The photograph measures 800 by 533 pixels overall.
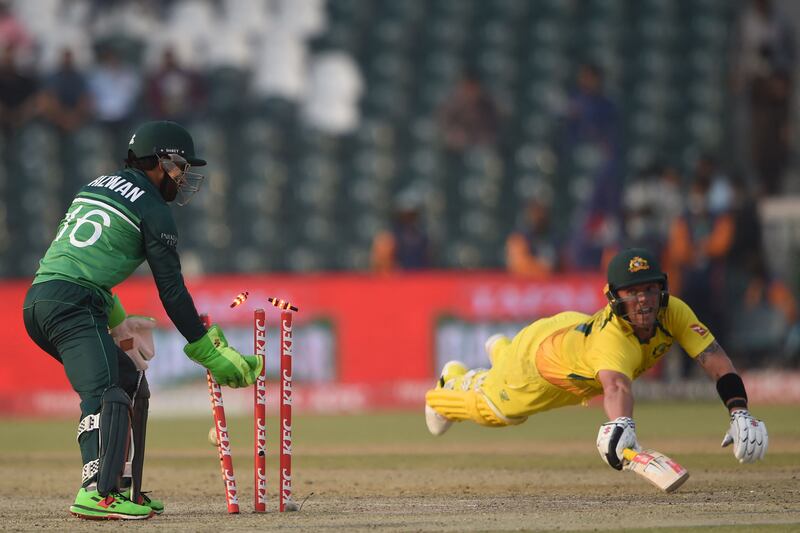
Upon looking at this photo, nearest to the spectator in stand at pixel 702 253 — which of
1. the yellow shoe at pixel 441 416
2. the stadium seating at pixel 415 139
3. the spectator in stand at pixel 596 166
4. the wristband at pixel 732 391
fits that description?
the spectator in stand at pixel 596 166

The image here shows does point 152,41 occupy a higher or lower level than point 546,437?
→ higher

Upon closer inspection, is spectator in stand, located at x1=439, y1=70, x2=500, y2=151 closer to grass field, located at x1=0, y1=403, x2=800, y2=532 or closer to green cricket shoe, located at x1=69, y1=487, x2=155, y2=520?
grass field, located at x1=0, y1=403, x2=800, y2=532

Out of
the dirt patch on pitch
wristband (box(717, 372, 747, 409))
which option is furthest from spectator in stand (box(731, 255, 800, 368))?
wristband (box(717, 372, 747, 409))

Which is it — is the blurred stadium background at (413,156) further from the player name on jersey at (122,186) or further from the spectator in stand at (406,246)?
the player name on jersey at (122,186)

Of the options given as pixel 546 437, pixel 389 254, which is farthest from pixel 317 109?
pixel 546 437

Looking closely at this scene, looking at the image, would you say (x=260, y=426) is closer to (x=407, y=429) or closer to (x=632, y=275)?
(x=632, y=275)

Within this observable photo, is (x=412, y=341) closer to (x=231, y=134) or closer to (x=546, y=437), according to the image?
(x=546, y=437)

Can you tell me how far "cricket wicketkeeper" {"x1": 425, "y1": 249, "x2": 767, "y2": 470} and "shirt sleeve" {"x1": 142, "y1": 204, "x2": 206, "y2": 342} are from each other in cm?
218

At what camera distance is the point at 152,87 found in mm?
19594

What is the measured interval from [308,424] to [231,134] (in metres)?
6.26

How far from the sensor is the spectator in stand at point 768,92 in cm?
1994

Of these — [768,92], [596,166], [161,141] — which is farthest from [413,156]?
[161,141]

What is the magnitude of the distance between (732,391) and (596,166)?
12242 millimetres

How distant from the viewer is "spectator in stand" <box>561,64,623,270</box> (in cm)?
1755
